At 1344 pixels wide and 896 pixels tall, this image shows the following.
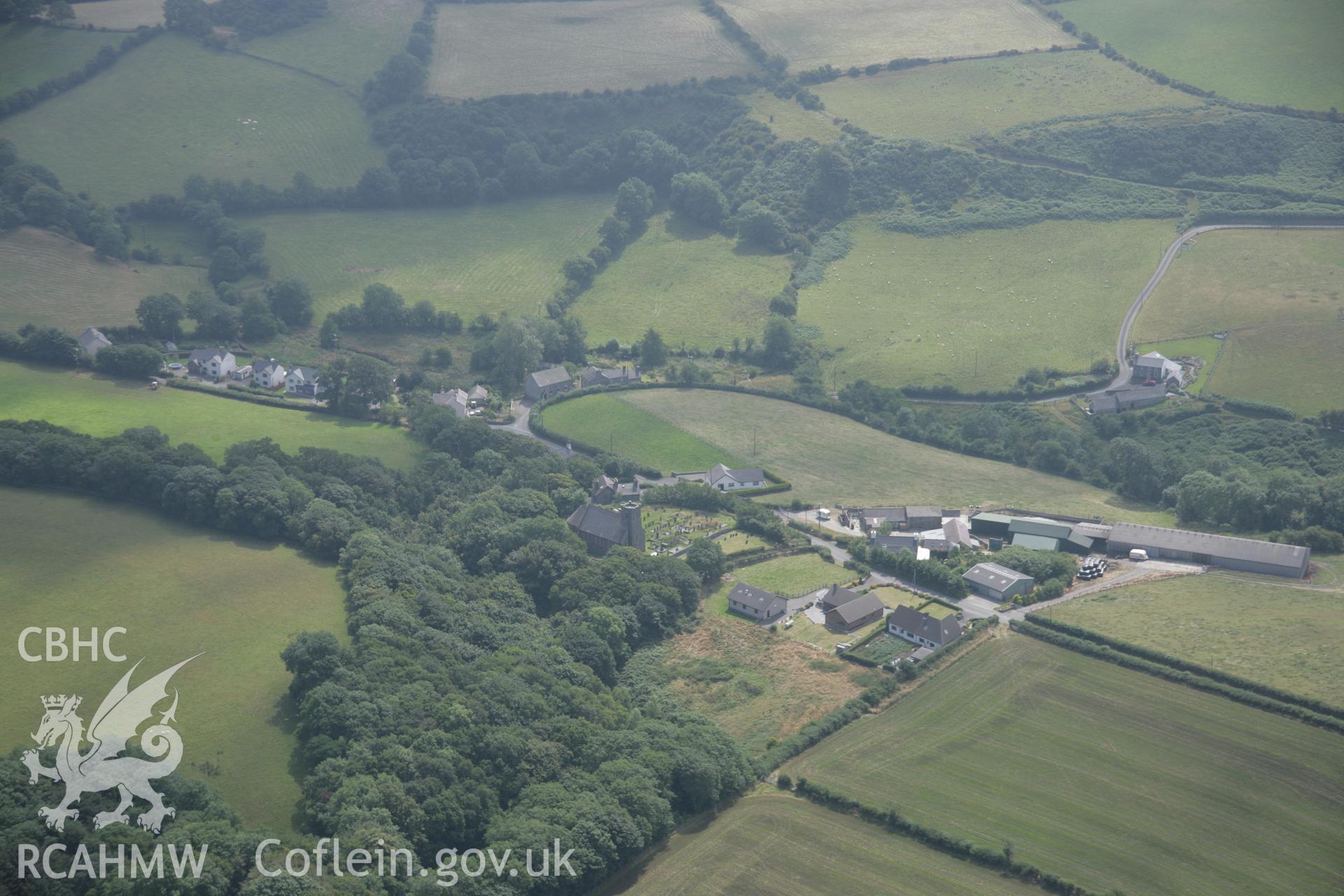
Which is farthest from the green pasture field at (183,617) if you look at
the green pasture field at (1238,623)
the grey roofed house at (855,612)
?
the green pasture field at (1238,623)

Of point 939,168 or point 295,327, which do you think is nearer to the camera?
point 295,327

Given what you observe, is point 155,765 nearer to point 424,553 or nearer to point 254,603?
point 254,603

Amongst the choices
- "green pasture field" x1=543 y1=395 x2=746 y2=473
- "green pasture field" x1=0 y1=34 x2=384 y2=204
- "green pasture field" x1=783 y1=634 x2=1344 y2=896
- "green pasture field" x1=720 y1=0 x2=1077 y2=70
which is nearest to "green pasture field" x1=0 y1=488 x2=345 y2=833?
"green pasture field" x1=783 y1=634 x2=1344 y2=896

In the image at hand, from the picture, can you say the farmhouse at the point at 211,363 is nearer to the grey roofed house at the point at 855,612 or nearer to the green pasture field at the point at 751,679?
the green pasture field at the point at 751,679

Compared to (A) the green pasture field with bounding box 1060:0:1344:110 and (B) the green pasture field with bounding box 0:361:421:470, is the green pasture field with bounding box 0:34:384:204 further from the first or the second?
(A) the green pasture field with bounding box 1060:0:1344:110

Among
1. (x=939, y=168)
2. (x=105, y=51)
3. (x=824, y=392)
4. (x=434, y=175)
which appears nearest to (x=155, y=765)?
(x=824, y=392)

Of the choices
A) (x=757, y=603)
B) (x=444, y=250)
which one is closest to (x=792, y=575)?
(x=757, y=603)
